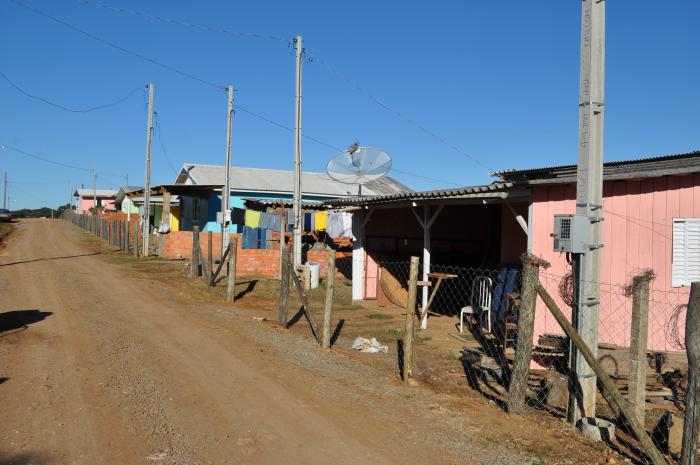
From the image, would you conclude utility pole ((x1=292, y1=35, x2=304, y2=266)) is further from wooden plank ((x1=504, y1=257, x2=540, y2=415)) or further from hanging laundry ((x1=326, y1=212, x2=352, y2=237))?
wooden plank ((x1=504, y1=257, x2=540, y2=415))

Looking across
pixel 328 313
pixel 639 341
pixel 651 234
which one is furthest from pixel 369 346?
pixel 639 341

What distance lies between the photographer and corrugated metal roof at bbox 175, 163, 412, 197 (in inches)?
1224

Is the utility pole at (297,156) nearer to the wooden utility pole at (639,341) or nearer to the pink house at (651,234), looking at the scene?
the pink house at (651,234)

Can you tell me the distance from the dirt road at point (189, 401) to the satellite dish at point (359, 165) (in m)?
6.44

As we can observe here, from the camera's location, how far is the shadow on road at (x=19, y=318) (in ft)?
31.6

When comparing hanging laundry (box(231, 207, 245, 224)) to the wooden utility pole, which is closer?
the wooden utility pole

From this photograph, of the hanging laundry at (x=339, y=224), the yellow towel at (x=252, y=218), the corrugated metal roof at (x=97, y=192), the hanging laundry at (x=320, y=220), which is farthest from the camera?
the corrugated metal roof at (x=97, y=192)

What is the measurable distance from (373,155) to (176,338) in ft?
27.2

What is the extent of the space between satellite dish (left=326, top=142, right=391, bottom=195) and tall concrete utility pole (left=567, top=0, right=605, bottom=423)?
9778 millimetres

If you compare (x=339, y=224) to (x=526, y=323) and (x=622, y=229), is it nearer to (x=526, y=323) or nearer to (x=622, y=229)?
(x=622, y=229)

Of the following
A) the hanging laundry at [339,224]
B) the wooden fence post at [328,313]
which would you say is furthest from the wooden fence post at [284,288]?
the hanging laundry at [339,224]

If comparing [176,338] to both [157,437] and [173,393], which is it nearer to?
[173,393]

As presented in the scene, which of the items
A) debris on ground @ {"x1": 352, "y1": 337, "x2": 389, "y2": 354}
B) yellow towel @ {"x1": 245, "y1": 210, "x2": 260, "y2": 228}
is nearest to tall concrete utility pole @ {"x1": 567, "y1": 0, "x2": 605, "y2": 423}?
debris on ground @ {"x1": 352, "y1": 337, "x2": 389, "y2": 354}

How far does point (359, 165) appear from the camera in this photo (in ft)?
53.2
